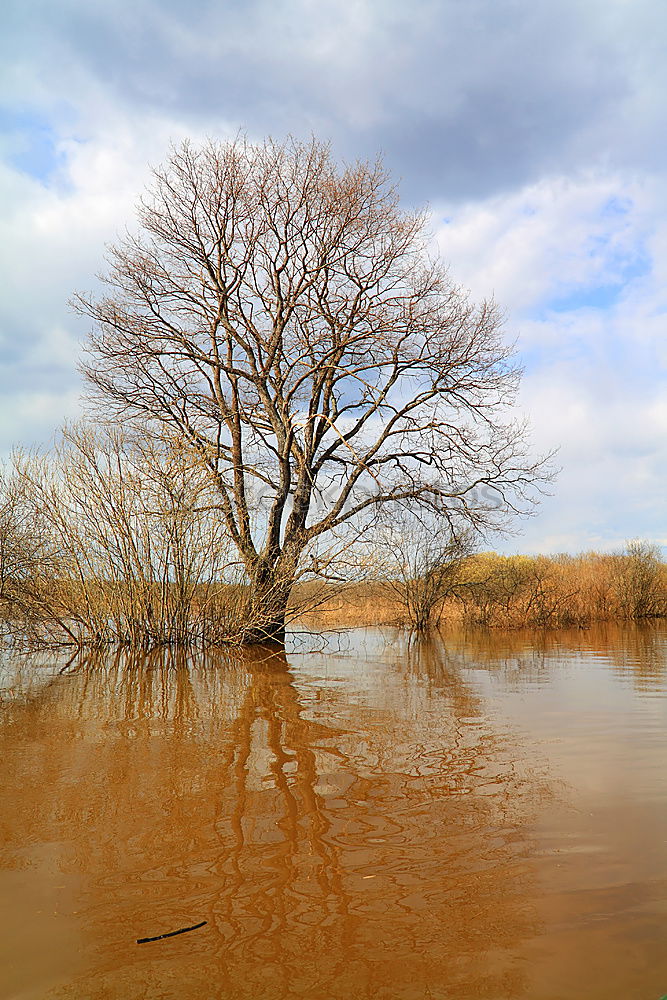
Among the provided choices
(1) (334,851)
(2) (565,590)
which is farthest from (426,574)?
(1) (334,851)

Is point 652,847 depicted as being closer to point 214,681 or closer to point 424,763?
point 424,763

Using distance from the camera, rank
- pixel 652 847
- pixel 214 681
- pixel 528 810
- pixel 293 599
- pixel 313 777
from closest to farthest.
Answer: pixel 652 847 < pixel 528 810 < pixel 313 777 < pixel 214 681 < pixel 293 599

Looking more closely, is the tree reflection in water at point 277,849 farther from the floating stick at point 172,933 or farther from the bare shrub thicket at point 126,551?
the bare shrub thicket at point 126,551

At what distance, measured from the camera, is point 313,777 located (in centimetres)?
472

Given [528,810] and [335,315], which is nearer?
[528,810]

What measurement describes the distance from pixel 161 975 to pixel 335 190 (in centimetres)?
1569

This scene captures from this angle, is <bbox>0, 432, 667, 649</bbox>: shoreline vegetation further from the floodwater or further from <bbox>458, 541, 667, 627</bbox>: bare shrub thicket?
<bbox>458, 541, 667, 627</bbox>: bare shrub thicket

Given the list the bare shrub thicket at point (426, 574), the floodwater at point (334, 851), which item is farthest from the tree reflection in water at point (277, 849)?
the bare shrub thicket at point (426, 574)

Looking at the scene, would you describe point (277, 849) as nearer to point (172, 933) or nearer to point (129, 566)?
point (172, 933)

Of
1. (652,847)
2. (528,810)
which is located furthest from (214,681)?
(652,847)

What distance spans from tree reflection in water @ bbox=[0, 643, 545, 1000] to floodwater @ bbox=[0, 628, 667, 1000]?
1cm

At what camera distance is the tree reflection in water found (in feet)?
8.04

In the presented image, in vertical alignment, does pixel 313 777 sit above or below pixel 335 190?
below

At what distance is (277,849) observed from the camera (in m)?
3.45
